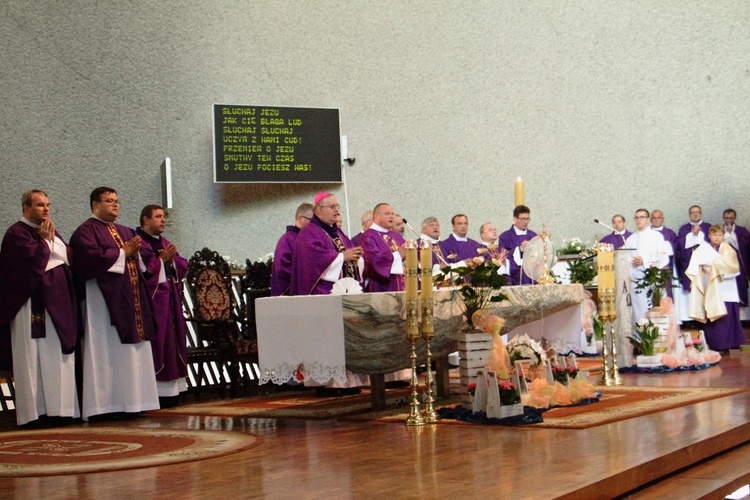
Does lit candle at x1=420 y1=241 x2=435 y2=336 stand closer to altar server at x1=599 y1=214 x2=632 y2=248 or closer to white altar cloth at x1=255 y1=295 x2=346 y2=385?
white altar cloth at x1=255 y1=295 x2=346 y2=385

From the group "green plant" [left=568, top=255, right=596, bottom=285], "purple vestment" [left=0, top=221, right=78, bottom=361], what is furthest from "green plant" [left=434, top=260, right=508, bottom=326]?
"green plant" [left=568, top=255, right=596, bottom=285]

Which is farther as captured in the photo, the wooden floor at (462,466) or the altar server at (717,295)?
the altar server at (717,295)

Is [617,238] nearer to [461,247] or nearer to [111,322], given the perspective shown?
[461,247]

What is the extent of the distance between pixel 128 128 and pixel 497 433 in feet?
25.2

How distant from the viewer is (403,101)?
46.2 feet

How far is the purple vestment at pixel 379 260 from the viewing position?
8164mm

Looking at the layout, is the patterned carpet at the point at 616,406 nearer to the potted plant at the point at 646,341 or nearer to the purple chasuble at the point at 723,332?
the potted plant at the point at 646,341

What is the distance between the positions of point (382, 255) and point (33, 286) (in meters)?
2.72

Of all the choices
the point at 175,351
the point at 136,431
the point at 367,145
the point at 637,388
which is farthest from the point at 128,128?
the point at 637,388

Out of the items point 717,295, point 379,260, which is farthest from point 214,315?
point 717,295

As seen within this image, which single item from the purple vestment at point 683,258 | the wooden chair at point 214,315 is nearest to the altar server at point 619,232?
the purple vestment at point 683,258

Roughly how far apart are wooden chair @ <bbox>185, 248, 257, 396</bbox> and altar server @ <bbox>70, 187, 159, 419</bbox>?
3.56ft

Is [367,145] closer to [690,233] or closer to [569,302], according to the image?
[690,233]

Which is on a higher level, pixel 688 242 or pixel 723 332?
pixel 688 242
